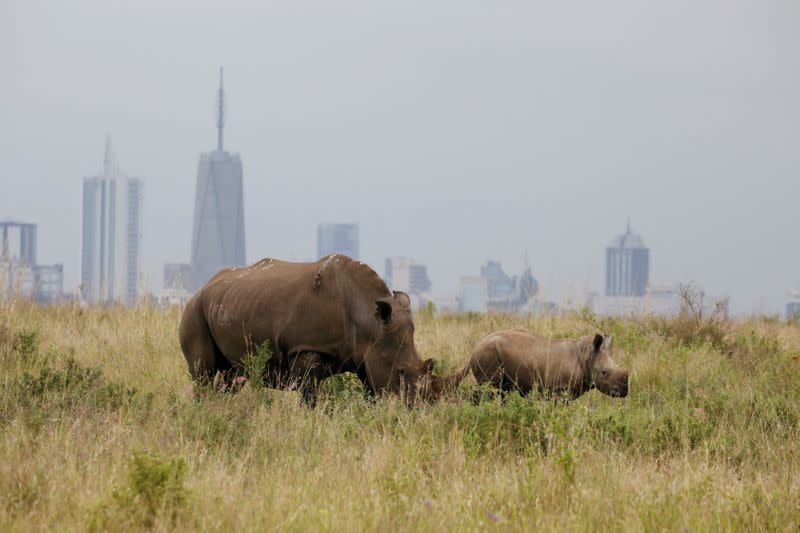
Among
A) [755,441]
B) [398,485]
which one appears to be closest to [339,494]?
[398,485]

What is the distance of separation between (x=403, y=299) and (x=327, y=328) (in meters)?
0.72

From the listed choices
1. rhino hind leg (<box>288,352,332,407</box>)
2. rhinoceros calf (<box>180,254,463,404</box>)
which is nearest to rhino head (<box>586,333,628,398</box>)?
rhinoceros calf (<box>180,254,463,404</box>)

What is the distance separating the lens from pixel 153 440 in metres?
7.50

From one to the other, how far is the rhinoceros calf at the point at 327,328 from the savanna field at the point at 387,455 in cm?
24

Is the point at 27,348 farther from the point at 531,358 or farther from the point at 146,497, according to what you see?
the point at 146,497

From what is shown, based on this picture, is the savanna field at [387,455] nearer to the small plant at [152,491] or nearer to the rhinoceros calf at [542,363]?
the small plant at [152,491]

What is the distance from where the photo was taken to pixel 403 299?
9555mm

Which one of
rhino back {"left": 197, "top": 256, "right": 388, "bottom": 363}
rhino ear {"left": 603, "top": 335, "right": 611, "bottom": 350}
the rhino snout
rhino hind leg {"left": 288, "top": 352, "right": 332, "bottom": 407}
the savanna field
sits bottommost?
the savanna field

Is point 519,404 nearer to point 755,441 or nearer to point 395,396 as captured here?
point 395,396

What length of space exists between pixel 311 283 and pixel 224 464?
245 centimetres

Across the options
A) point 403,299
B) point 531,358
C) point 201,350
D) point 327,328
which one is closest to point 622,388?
point 531,358

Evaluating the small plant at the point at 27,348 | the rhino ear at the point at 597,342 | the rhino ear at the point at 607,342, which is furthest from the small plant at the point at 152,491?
the small plant at the point at 27,348

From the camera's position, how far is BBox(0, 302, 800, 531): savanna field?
19.5 feet

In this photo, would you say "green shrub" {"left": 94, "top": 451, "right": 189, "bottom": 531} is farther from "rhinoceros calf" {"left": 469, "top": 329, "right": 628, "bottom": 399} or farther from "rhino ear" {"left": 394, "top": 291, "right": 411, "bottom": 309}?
"rhinoceros calf" {"left": 469, "top": 329, "right": 628, "bottom": 399}
